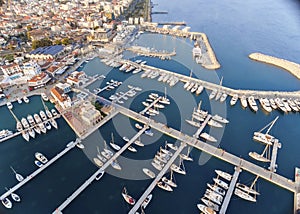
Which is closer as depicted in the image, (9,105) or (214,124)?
(214,124)

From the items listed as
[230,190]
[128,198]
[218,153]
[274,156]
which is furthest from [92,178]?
[274,156]

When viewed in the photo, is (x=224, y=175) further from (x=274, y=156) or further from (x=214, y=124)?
(x=214, y=124)

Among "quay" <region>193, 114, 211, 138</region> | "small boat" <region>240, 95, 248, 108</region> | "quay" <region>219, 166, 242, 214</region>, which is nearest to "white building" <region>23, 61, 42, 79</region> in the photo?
"quay" <region>193, 114, 211, 138</region>

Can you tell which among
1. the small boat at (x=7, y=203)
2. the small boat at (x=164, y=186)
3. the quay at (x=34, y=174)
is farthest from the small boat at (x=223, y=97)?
the small boat at (x=7, y=203)

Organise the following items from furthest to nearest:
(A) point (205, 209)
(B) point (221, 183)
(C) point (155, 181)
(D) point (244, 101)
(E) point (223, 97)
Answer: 1. (E) point (223, 97)
2. (D) point (244, 101)
3. (C) point (155, 181)
4. (B) point (221, 183)
5. (A) point (205, 209)

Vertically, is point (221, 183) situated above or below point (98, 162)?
above

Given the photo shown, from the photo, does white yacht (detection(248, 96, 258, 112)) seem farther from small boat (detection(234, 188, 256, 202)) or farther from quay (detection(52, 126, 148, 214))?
quay (detection(52, 126, 148, 214))

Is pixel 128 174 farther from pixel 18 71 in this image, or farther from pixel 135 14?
pixel 135 14
